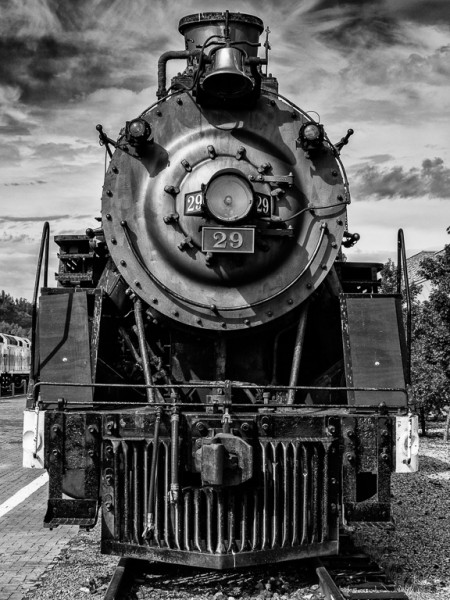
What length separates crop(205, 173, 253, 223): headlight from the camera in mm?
5953

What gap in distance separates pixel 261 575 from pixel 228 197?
2817 mm

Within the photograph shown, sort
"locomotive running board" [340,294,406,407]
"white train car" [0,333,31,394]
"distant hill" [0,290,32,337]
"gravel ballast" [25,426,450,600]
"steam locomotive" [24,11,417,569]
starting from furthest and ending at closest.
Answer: "distant hill" [0,290,32,337]
"white train car" [0,333,31,394]
"locomotive running board" [340,294,406,407]
"gravel ballast" [25,426,450,600]
"steam locomotive" [24,11,417,569]

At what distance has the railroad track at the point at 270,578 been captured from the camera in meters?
5.14

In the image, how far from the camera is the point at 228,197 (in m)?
5.98

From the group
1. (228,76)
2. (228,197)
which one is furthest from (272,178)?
(228,76)

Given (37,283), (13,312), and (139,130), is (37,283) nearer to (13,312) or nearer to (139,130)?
(139,130)

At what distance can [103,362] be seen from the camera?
6191 millimetres

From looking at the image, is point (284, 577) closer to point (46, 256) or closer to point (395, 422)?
point (395, 422)

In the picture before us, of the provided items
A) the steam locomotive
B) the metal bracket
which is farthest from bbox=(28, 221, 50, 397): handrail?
the metal bracket

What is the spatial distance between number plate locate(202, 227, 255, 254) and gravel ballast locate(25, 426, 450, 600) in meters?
2.22

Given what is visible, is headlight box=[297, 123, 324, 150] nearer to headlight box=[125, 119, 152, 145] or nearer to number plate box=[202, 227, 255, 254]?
number plate box=[202, 227, 255, 254]

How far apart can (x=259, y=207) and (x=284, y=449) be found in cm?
188

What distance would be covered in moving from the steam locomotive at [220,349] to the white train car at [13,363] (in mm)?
30810

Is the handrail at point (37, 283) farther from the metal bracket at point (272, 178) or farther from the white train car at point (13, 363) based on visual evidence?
the white train car at point (13, 363)
